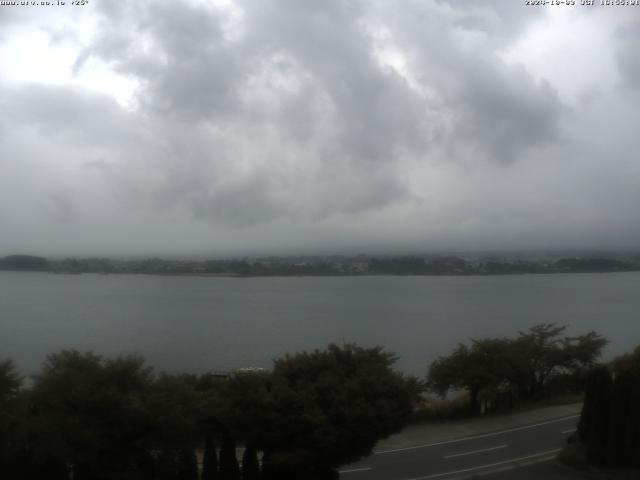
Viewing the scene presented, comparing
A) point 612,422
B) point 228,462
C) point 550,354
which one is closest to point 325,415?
point 228,462

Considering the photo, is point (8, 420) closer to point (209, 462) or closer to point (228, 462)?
point (209, 462)

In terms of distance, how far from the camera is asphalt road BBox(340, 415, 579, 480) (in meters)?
14.6

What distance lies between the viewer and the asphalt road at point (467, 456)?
Answer: 47.9ft

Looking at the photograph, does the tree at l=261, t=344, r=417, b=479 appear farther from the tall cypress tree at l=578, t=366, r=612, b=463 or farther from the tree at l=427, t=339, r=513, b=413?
the tree at l=427, t=339, r=513, b=413

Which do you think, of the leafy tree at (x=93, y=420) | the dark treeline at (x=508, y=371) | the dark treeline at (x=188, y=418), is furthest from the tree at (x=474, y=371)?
the leafy tree at (x=93, y=420)

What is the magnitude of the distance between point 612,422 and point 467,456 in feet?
11.1

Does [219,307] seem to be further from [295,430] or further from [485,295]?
[295,430]

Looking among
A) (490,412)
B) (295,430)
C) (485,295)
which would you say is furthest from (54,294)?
(295,430)

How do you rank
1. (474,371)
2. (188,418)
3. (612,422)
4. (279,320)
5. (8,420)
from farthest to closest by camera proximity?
(279,320)
(474,371)
(612,422)
(188,418)
(8,420)

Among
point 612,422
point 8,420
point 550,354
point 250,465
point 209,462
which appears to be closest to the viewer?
point 8,420

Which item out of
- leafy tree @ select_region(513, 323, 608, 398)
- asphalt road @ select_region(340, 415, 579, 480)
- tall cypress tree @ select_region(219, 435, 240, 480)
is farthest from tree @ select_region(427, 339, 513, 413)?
tall cypress tree @ select_region(219, 435, 240, 480)

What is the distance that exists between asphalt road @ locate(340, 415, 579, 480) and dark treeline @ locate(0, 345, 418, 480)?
2.18 meters

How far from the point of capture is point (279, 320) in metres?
56.3

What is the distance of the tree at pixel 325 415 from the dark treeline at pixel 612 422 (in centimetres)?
437
